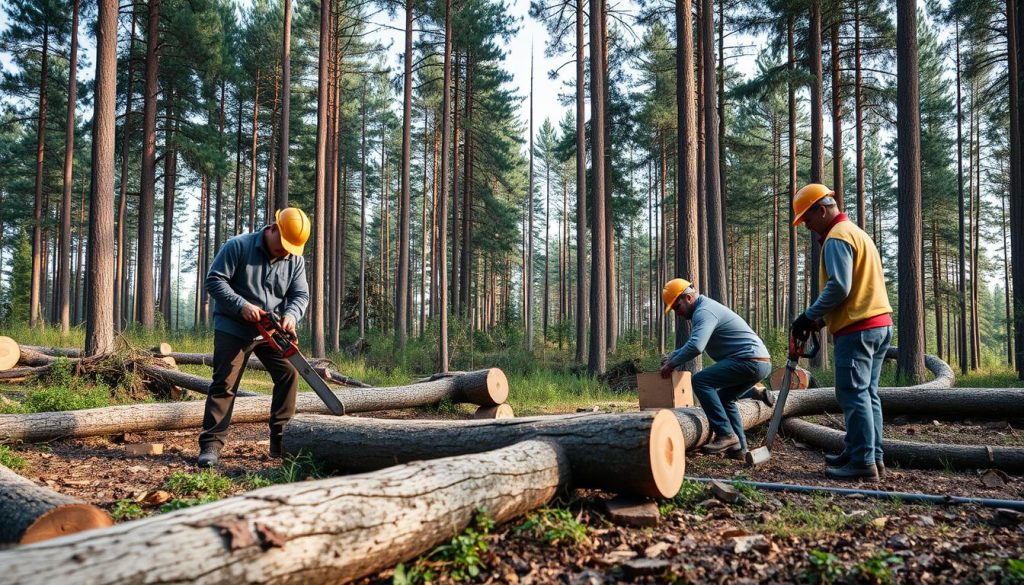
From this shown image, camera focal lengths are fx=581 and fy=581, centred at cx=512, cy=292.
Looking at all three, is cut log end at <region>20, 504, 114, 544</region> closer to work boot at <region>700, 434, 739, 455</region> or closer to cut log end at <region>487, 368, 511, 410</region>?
work boot at <region>700, 434, 739, 455</region>

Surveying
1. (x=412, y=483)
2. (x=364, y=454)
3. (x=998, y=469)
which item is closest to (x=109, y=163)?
(x=364, y=454)

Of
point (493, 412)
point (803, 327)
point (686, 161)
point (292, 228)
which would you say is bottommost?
point (493, 412)

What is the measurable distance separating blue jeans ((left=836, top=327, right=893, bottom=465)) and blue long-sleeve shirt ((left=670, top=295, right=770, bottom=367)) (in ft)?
2.54

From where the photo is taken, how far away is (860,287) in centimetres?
459

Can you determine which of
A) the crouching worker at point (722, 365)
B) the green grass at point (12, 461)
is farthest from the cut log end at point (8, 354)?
the crouching worker at point (722, 365)

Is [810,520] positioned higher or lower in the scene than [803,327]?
lower

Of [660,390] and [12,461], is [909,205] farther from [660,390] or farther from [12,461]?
[12,461]

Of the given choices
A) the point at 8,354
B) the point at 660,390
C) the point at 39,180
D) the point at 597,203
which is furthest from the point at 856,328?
the point at 39,180

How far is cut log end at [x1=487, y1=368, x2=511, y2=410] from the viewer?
825 cm

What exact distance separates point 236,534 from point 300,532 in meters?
0.24

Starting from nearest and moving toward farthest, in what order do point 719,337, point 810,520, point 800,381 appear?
1. point 810,520
2. point 719,337
3. point 800,381

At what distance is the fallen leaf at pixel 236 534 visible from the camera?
1980 mm

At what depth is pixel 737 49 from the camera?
18.4 m

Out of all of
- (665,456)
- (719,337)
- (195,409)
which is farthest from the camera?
(195,409)
